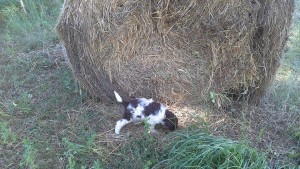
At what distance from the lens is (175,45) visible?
14.0 feet

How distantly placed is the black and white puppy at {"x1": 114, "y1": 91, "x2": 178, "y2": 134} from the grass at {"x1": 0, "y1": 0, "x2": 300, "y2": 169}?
0.46ft

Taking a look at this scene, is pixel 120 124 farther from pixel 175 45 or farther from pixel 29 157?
pixel 175 45

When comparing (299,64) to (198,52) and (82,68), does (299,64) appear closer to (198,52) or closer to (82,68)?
(198,52)

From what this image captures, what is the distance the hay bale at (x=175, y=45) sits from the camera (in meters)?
3.75

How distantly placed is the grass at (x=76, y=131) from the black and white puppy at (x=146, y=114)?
0.46 ft

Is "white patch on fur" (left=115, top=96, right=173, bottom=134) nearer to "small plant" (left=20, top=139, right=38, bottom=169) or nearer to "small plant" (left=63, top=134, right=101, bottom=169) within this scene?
"small plant" (left=63, top=134, right=101, bottom=169)

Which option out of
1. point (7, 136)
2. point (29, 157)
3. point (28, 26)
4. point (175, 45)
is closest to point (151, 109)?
point (175, 45)

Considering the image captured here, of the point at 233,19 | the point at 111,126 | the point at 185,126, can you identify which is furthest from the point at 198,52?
the point at 111,126

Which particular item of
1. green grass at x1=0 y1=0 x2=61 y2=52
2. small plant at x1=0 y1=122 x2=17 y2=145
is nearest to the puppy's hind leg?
small plant at x1=0 y1=122 x2=17 y2=145

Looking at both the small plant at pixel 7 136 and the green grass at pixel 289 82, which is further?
the green grass at pixel 289 82


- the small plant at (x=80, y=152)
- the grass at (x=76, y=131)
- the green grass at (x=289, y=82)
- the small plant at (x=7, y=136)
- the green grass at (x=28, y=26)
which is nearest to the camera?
the grass at (x=76, y=131)

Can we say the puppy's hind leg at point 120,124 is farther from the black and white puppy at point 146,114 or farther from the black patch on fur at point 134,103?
the black patch on fur at point 134,103

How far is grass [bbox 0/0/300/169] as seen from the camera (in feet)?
10.5

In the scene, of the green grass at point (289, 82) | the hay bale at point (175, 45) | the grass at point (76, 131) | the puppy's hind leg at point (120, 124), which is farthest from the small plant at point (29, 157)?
the green grass at point (289, 82)
